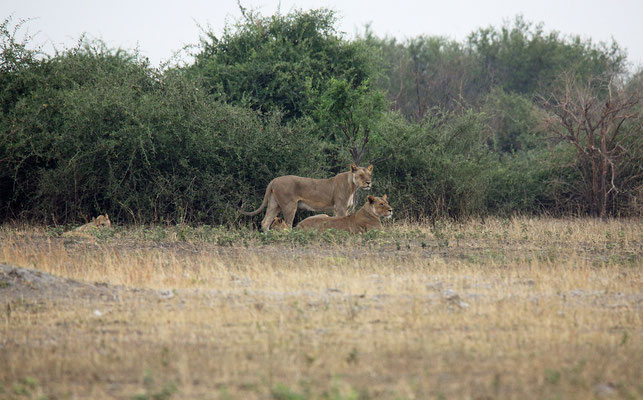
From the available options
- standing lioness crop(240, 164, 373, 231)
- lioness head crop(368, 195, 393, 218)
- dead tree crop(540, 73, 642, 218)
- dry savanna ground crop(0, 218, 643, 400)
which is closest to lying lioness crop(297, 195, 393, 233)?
lioness head crop(368, 195, 393, 218)

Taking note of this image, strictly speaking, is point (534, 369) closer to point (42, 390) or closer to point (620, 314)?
point (620, 314)

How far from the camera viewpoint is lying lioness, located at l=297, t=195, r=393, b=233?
14469mm

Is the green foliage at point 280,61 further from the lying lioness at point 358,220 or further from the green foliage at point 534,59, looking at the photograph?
the green foliage at point 534,59

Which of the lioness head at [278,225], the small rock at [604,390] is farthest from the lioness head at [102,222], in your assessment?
the small rock at [604,390]

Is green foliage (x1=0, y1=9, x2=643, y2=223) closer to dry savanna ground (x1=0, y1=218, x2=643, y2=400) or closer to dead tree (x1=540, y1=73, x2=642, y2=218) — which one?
dead tree (x1=540, y1=73, x2=642, y2=218)

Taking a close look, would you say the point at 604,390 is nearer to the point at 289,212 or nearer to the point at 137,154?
the point at 289,212

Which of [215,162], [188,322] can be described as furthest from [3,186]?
[188,322]

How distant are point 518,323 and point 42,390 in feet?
13.3

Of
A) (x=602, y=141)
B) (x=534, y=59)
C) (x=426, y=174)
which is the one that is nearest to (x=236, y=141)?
(x=426, y=174)

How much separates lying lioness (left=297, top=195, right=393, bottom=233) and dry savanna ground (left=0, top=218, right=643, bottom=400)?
2474mm

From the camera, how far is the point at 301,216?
17.8 metres

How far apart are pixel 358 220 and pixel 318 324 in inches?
319

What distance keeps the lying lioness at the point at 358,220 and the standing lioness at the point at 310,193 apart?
A: 818mm

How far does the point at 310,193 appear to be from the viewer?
1584cm
